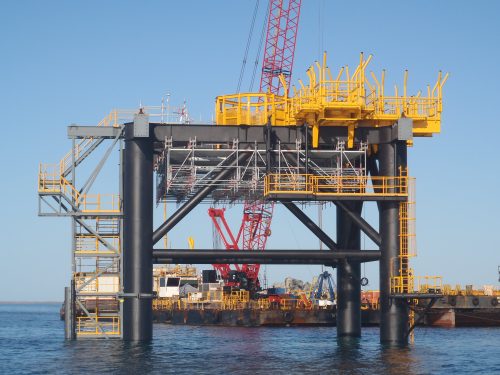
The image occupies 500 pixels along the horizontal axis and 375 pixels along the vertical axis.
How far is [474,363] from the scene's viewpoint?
4944cm

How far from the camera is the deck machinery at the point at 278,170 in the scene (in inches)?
2020

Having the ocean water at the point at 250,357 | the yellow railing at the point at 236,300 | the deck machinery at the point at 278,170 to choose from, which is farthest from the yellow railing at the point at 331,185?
the yellow railing at the point at 236,300

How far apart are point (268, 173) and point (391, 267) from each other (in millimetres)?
8196

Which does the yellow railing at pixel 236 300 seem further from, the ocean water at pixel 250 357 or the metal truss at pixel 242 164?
the metal truss at pixel 242 164

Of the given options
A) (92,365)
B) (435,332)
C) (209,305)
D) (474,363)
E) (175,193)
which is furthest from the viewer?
(209,305)

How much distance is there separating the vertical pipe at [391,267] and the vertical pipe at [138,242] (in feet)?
40.6

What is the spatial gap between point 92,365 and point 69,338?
1214 cm

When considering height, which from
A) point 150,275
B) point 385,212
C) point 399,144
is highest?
point 399,144

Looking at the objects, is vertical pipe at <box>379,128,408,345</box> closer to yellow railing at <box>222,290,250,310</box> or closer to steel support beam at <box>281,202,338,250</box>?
steel support beam at <box>281,202,338,250</box>

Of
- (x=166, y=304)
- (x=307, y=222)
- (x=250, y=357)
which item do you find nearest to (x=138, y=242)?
(x=250, y=357)

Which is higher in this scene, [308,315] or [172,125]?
[172,125]

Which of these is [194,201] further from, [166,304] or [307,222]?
[166,304]

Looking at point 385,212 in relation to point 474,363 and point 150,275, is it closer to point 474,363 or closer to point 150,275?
point 474,363

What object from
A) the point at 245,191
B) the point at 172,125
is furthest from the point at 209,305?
the point at 172,125
